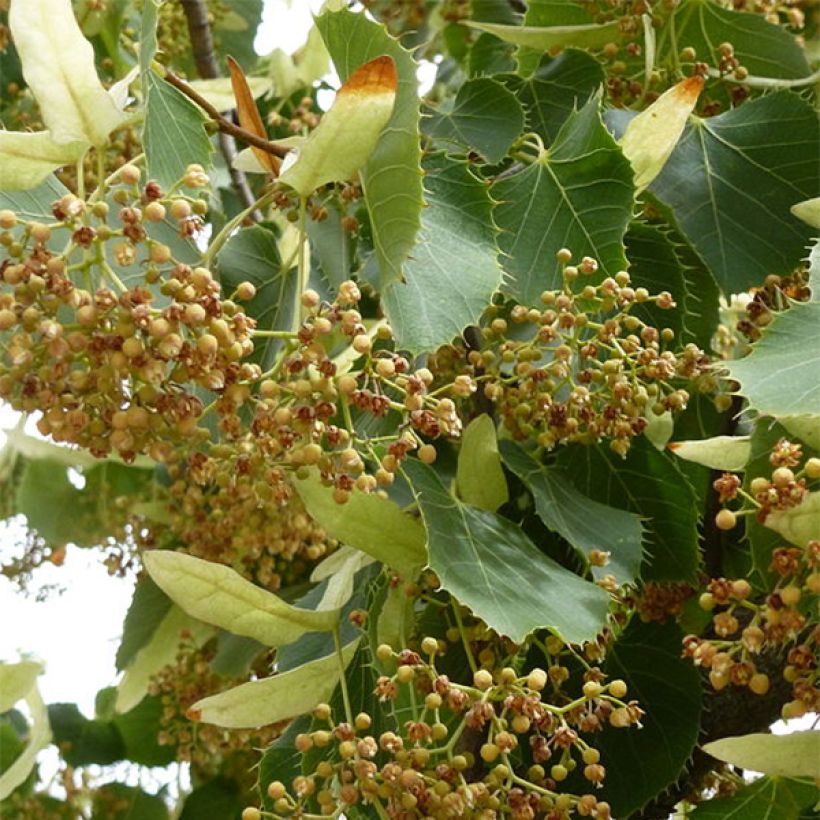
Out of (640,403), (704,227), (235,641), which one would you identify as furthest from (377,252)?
(235,641)

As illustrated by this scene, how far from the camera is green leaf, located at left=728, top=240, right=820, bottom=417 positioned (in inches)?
34.7

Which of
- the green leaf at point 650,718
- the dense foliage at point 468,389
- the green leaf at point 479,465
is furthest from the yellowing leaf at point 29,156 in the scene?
the green leaf at point 650,718

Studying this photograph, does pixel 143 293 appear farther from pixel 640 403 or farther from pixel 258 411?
pixel 640 403

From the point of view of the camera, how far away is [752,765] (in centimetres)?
94

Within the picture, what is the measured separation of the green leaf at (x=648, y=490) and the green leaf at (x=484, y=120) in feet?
0.85

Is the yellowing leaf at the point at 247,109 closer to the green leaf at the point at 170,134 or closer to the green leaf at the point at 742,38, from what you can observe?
the green leaf at the point at 170,134

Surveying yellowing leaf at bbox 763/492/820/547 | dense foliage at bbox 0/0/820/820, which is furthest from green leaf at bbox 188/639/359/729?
yellowing leaf at bbox 763/492/820/547

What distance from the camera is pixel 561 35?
126cm

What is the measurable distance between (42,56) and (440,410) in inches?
13.3

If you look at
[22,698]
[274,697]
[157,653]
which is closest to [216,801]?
[157,653]

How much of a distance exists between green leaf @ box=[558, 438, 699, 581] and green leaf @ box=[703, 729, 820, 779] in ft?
0.70

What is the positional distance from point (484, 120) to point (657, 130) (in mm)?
165

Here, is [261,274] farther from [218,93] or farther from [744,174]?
[744,174]

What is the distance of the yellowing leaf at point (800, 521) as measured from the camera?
877 mm
